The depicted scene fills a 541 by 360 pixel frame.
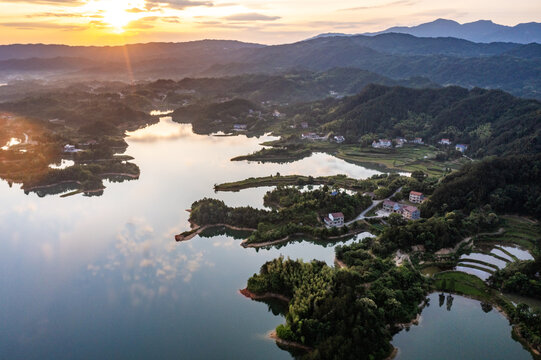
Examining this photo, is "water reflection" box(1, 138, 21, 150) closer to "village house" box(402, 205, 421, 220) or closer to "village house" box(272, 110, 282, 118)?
"village house" box(272, 110, 282, 118)

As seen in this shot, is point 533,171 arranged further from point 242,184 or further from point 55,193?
point 55,193

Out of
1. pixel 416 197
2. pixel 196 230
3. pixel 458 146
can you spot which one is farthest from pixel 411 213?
pixel 458 146

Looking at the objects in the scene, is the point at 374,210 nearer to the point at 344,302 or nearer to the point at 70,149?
the point at 344,302

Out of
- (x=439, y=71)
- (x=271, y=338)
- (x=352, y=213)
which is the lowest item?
(x=271, y=338)

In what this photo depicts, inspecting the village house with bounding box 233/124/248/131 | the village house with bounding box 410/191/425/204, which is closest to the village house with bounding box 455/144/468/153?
the village house with bounding box 410/191/425/204

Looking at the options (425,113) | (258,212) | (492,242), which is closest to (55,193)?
(258,212)

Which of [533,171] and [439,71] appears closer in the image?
[533,171]

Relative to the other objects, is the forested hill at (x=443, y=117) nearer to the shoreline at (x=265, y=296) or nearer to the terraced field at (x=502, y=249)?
the terraced field at (x=502, y=249)
